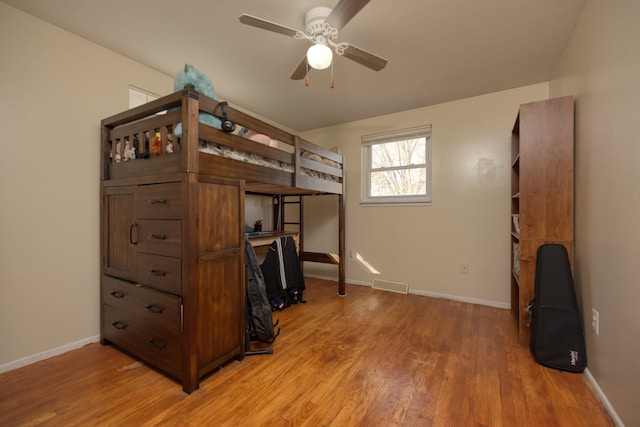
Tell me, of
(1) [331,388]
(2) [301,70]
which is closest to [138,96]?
(2) [301,70]

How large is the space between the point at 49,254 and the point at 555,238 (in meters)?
3.66

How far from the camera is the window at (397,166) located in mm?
3414

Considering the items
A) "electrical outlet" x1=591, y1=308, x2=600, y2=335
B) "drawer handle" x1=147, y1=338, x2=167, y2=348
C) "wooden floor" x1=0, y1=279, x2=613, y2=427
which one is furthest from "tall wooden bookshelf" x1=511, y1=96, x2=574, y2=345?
"drawer handle" x1=147, y1=338, x2=167, y2=348

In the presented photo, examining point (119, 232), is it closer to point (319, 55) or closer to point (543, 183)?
point (319, 55)

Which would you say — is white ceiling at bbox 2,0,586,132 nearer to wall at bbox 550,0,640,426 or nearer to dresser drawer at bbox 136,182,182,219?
wall at bbox 550,0,640,426

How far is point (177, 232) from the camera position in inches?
60.3

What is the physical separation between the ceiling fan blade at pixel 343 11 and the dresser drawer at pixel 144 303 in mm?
1828

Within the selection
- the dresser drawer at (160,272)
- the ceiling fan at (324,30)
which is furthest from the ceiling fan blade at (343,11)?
the dresser drawer at (160,272)

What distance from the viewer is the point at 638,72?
118cm

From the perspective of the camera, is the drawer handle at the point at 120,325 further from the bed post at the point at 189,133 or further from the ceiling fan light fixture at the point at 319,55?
the ceiling fan light fixture at the point at 319,55

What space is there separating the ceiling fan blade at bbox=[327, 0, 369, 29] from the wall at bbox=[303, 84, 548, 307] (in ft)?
7.25

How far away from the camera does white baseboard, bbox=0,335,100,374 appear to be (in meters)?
1.68

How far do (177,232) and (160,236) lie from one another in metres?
0.18

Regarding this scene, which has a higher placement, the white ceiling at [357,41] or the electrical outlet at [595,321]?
the white ceiling at [357,41]
